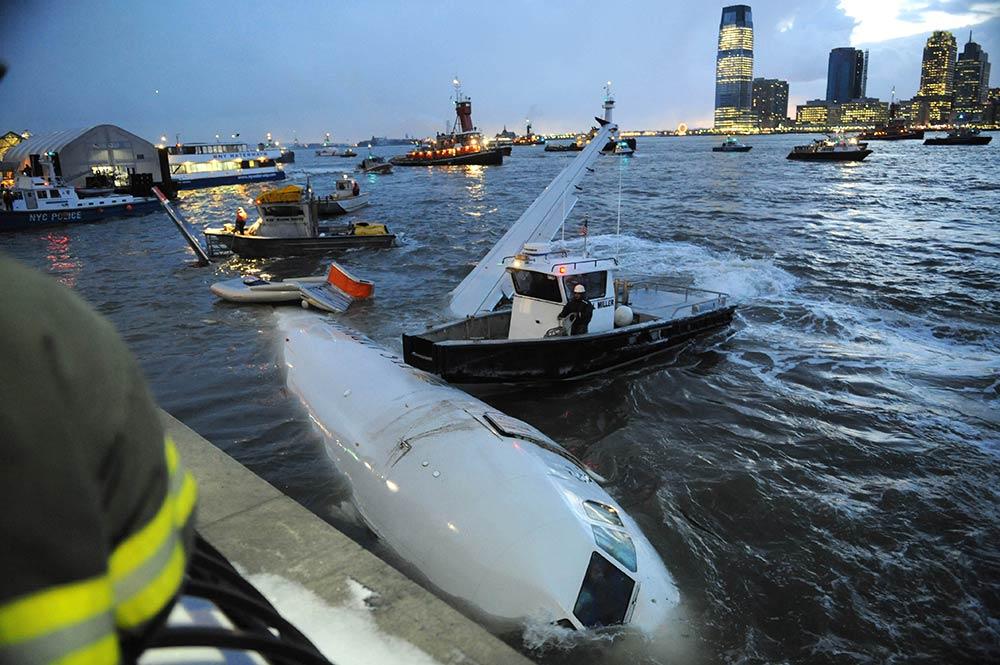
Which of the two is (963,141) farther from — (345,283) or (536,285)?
(536,285)

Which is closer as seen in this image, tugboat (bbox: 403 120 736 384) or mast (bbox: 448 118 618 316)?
tugboat (bbox: 403 120 736 384)

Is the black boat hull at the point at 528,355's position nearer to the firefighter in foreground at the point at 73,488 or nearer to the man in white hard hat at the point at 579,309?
the man in white hard hat at the point at 579,309

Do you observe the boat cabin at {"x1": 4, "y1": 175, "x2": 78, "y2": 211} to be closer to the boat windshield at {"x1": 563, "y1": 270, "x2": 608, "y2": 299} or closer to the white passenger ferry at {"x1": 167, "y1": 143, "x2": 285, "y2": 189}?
the white passenger ferry at {"x1": 167, "y1": 143, "x2": 285, "y2": 189}

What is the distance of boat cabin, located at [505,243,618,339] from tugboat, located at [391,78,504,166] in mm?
119547

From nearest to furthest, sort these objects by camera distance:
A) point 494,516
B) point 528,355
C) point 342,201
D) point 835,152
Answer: point 494,516 < point 528,355 < point 342,201 < point 835,152

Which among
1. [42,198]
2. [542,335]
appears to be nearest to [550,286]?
[542,335]

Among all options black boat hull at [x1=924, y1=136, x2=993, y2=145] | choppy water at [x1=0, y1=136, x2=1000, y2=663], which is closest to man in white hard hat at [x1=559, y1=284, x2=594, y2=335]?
choppy water at [x1=0, y1=136, x2=1000, y2=663]

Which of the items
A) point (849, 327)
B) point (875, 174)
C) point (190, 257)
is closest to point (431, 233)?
point (190, 257)

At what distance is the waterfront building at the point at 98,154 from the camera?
67.8 meters

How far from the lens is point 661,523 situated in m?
10.2

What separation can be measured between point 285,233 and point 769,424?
27.5m

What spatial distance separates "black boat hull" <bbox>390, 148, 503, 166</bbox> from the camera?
426 feet

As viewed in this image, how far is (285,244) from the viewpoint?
107 feet

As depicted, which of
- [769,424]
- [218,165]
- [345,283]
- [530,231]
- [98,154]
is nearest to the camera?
[769,424]
